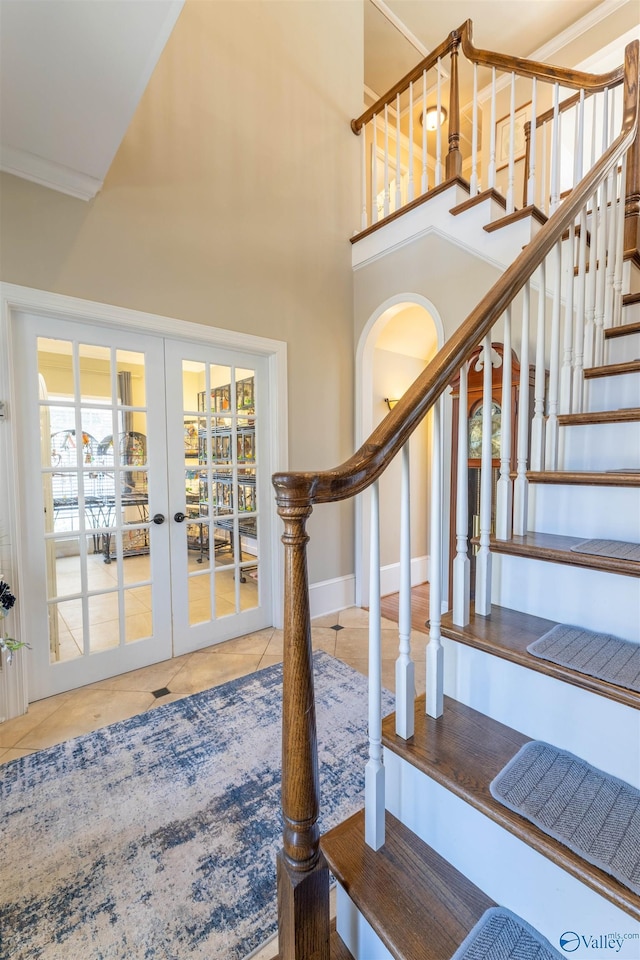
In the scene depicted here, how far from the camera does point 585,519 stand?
1.35m

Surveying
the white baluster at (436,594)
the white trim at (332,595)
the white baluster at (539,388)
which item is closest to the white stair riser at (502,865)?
the white baluster at (436,594)

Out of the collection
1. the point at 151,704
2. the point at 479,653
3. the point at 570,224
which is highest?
the point at 570,224

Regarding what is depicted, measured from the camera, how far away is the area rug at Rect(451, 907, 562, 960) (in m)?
0.73

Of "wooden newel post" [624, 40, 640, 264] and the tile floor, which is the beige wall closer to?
the tile floor

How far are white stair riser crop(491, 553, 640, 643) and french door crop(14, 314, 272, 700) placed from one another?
6.63ft

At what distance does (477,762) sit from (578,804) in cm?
19

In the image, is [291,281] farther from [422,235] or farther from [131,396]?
[131,396]

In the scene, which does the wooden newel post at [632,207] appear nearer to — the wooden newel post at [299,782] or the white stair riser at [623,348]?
the white stair riser at [623,348]

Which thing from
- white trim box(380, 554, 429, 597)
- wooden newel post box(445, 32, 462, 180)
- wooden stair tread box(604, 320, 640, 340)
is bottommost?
white trim box(380, 554, 429, 597)

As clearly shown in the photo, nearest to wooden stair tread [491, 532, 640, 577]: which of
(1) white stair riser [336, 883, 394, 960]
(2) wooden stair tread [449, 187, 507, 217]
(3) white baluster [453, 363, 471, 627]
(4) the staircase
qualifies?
(4) the staircase

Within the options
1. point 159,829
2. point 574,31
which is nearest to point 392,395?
point 159,829

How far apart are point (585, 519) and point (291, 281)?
260cm

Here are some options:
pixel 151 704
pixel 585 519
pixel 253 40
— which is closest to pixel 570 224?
pixel 585 519

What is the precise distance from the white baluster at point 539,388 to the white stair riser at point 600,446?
0.51ft
